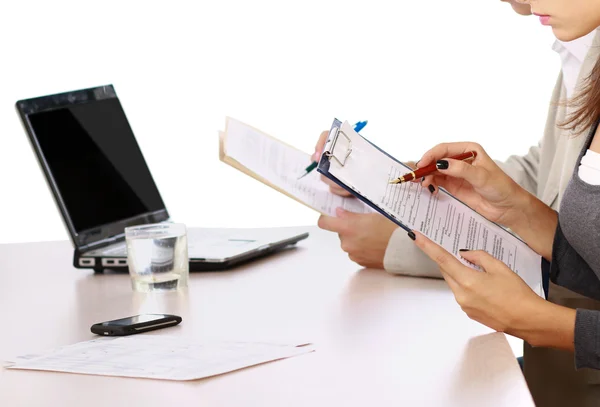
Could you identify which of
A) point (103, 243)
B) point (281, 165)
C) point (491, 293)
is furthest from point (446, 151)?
point (103, 243)

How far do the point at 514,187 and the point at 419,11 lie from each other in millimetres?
2751

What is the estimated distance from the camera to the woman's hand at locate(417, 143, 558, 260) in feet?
4.25

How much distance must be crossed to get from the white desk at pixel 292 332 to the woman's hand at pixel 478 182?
0.47 ft

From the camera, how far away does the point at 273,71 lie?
4.04 metres

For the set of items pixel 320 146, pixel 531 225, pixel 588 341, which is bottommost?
pixel 588 341

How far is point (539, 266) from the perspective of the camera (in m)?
1.31

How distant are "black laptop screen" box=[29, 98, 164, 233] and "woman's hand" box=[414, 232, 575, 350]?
0.74m

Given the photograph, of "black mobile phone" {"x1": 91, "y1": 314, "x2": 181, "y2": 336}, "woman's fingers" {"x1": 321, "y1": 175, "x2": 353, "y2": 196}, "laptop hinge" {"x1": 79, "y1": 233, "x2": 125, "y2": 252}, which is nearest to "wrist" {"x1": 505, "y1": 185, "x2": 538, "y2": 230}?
"woman's fingers" {"x1": 321, "y1": 175, "x2": 353, "y2": 196}

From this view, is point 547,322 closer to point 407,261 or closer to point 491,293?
point 491,293

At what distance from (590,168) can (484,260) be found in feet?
0.70

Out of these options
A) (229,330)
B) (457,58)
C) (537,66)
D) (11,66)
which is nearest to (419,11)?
(457,58)

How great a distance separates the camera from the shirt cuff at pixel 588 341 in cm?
108

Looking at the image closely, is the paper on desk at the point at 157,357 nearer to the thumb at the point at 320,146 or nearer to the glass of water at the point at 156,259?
the glass of water at the point at 156,259

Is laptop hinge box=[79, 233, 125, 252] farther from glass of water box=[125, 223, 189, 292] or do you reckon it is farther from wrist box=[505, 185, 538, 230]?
wrist box=[505, 185, 538, 230]
